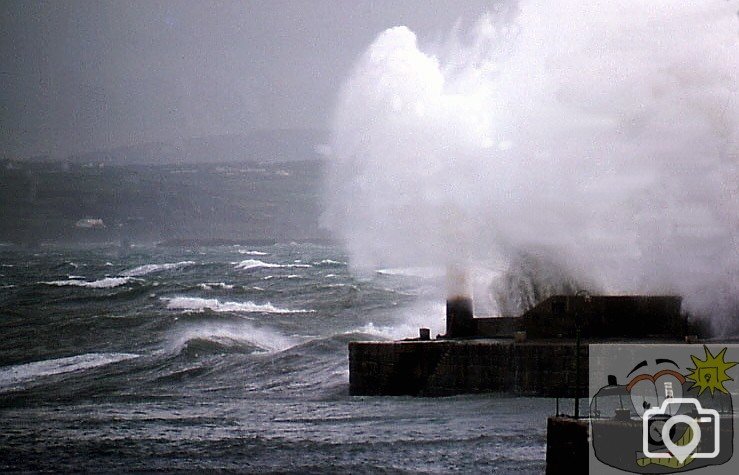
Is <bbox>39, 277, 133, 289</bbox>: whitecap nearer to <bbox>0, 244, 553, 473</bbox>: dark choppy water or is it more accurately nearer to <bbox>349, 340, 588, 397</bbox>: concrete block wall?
<bbox>0, 244, 553, 473</bbox>: dark choppy water

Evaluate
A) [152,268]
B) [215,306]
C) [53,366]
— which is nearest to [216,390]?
[53,366]

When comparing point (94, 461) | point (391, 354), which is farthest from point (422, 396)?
point (94, 461)

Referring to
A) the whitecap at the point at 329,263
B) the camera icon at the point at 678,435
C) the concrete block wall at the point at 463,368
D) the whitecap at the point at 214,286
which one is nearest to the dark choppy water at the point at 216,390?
the whitecap at the point at 214,286

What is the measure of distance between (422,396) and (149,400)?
5.62 meters

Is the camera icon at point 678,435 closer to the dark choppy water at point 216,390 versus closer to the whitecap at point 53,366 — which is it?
the dark choppy water at point 216,390

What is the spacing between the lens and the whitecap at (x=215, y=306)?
49622mm

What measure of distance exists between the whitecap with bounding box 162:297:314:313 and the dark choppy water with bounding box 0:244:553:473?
91mm

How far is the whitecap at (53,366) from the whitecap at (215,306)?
12.0 meters

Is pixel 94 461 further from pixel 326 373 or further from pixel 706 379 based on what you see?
pixel 326 373

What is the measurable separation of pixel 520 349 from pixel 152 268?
4738 centimetres

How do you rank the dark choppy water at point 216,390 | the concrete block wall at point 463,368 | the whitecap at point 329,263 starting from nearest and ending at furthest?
1. the dark choppy water at point 216,390
2. the concrete block wall at point 463,368
3. the whitecap at point 329,263

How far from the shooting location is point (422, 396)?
79.9ft

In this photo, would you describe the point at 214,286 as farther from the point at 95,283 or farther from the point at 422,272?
the point at 422,272

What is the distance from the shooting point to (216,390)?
28.3 m
